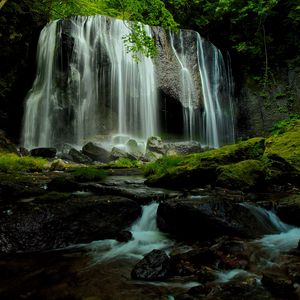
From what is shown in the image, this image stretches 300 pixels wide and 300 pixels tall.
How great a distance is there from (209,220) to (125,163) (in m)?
7.80

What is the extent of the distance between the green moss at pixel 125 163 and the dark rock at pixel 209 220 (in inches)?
262

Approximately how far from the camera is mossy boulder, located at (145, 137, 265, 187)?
752 cm

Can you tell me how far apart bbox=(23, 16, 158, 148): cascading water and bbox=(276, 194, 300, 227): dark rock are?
12.6 m

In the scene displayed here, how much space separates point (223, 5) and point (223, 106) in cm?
569

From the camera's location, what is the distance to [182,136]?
62.0ft

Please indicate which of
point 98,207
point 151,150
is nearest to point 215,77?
point 151,150

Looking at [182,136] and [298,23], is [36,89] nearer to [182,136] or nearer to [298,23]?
[182,136]

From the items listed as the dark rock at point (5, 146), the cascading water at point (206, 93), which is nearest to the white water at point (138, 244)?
the dark rock at point (5, 146)

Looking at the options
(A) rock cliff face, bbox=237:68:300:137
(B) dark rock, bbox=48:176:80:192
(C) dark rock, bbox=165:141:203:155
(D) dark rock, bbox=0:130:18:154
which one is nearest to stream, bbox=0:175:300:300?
(B) dark rock, bbox=48:176:80:192

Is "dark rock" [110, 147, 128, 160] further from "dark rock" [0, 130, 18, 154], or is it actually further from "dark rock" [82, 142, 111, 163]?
"dark rock" [0, 130, 18, 154]

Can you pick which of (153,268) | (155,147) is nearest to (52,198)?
(153,268)

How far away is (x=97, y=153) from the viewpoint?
13.7m

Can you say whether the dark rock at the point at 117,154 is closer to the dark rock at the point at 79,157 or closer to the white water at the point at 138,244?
the dark rock at the point at 79,157

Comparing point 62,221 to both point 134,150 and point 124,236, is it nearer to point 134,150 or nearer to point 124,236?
point 124,236
